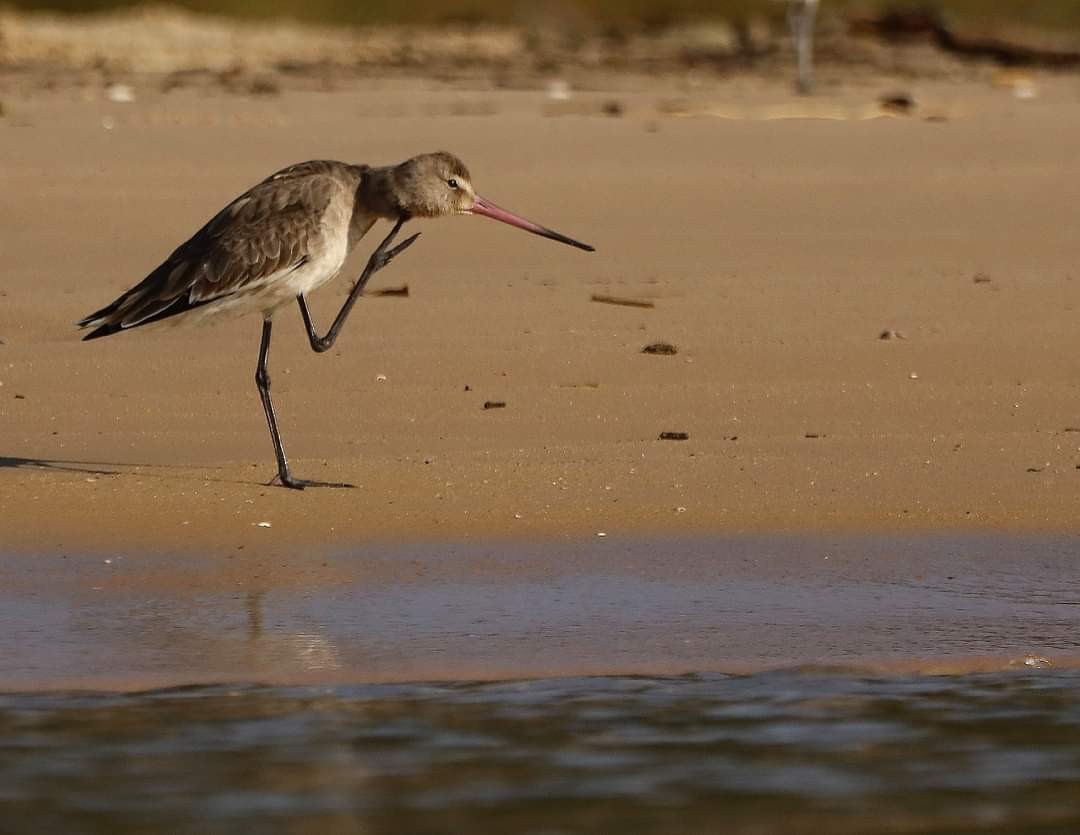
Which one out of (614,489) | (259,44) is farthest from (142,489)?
(259,44)

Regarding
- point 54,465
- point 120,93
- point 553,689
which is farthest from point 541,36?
point 553,689

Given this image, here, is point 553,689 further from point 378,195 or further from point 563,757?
point 378,195

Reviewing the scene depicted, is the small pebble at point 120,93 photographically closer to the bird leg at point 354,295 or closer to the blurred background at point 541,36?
the blurred background at point 541,36

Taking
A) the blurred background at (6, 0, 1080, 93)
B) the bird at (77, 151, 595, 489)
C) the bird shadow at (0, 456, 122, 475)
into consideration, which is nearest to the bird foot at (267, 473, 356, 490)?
the bird at (77, 151, 595, 489)

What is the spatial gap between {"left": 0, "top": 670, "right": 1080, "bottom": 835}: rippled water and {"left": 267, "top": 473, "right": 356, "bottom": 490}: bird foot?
1.87m

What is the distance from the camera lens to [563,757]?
5.00m

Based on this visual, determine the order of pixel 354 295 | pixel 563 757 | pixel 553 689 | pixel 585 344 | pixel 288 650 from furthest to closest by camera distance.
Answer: pixel 585 344, pixel 354 295, pixel 288 650, pixel 553 689, pixel 563 757

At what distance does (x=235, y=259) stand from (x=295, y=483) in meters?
0.82

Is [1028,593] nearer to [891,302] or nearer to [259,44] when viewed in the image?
[891,302]

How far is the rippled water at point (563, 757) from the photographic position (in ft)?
15.3

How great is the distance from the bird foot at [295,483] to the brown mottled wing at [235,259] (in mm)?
672

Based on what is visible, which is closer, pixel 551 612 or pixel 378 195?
pixel 551 612

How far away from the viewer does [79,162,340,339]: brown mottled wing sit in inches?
297

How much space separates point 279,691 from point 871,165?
27.9 feet
